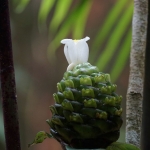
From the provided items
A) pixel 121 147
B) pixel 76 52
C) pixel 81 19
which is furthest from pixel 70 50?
pixel 81 19

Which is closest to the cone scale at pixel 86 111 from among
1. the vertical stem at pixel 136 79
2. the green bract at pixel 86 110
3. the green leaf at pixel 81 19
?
the green bract at pixel 86 110

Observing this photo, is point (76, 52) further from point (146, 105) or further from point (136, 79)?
point (146, 105)

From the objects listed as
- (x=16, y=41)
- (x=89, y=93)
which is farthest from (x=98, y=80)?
(x=16, y=41)

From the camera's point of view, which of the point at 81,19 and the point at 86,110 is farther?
the point at 81,19

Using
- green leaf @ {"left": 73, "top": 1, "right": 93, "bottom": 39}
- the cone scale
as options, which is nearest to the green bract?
the cone scale

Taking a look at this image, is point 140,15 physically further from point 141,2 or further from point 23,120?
point 23,120

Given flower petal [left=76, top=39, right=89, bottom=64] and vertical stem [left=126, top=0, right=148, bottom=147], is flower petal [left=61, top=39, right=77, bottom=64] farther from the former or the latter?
vertical stem [left=126, top=0, right=148, bottom=147]
